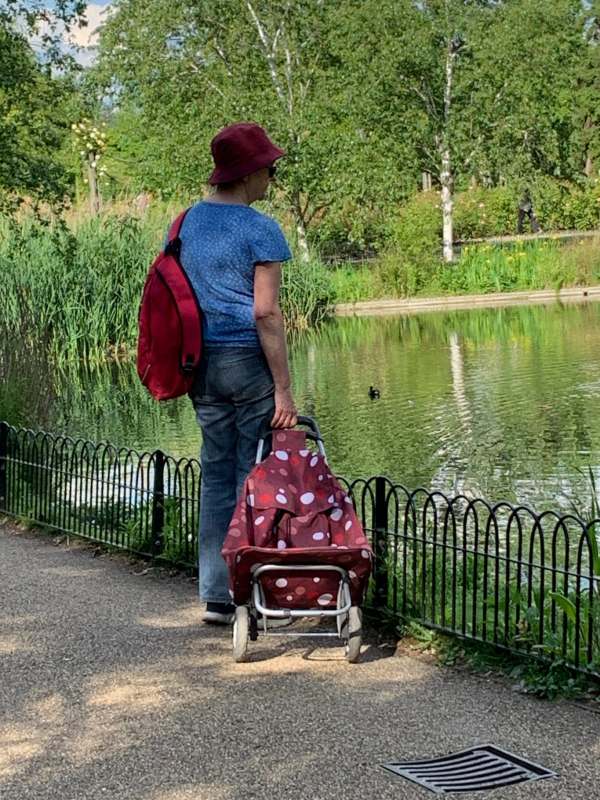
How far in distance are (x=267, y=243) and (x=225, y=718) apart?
193cm

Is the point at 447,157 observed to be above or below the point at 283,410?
above

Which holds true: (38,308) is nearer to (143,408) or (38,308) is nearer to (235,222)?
(143,408)

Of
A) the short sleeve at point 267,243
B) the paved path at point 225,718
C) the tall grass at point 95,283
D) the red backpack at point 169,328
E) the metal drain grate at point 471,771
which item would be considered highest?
the tall grass at point 95,283

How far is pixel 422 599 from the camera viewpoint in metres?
5.87

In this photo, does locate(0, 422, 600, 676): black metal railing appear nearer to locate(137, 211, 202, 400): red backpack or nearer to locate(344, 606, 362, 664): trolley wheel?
locate(344, 606, 362, 664): trolley wheel

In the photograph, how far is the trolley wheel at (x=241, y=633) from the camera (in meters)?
5.24

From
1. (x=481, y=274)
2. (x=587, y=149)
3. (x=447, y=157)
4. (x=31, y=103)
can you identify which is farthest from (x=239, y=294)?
(x=587, y=149)

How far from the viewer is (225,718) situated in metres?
4.59

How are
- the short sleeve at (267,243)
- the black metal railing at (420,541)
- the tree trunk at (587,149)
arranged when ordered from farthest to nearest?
the tree trunk at (587,149) → the short sleeve at (267,243) → the black metal railing at (420,541)

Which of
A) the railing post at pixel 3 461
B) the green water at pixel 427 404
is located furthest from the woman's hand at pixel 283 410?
the green water at pixel 427 404

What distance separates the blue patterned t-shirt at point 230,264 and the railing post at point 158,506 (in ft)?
6.49

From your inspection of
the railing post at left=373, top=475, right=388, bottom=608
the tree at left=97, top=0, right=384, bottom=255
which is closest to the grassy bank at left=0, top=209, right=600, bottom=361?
the tree at left=97, top=0, right=384, bottom=255

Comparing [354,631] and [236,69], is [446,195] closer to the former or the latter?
[236,69]

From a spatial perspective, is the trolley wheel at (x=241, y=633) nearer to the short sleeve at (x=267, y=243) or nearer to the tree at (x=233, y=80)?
the short sleeve at (x=267, y=243)
